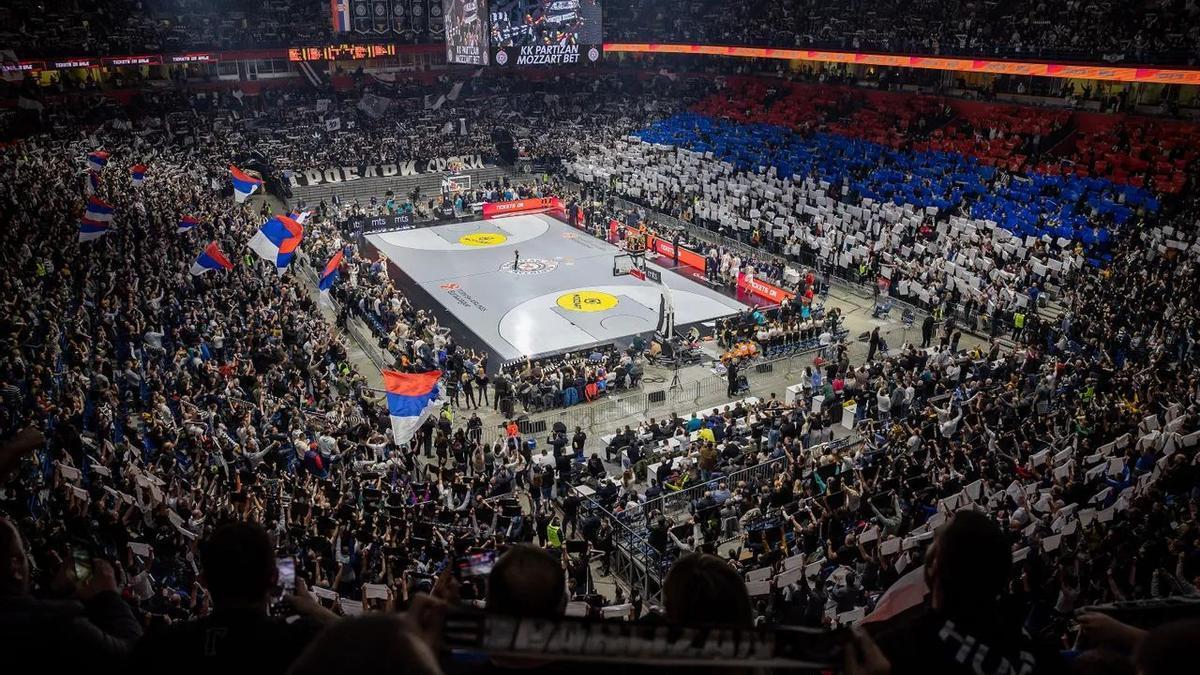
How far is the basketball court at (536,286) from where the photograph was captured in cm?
3109

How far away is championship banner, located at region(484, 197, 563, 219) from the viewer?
4731 centimetres

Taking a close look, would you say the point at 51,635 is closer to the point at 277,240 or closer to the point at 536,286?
the point at 277,240

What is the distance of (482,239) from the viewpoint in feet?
142

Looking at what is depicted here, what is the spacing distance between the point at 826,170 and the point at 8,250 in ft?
112

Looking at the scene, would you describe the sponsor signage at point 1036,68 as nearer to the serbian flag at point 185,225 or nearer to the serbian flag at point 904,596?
the serbian flag at point 185,225

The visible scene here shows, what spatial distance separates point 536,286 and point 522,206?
13.5 metres

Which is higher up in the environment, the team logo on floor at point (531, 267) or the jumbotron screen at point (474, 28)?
the jumbotron screen at point (474, 28)

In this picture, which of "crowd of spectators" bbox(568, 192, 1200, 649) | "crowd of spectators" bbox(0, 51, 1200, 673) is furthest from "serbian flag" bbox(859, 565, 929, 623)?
"crowd of spectators" bbox(568, 192, 1200, 649)

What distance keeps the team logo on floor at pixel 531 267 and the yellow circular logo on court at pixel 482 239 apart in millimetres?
3689

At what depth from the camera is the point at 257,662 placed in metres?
3.01

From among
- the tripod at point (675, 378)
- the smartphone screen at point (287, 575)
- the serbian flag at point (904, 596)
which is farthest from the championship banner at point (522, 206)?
the smartphone screen at point (287, 575)

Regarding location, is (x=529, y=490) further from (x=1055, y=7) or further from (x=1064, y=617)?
(x=1055, y=7)

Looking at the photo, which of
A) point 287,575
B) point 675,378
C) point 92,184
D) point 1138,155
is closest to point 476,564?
point 287,575

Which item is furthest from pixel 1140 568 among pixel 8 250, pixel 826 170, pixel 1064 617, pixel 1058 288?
pixel 826 170
